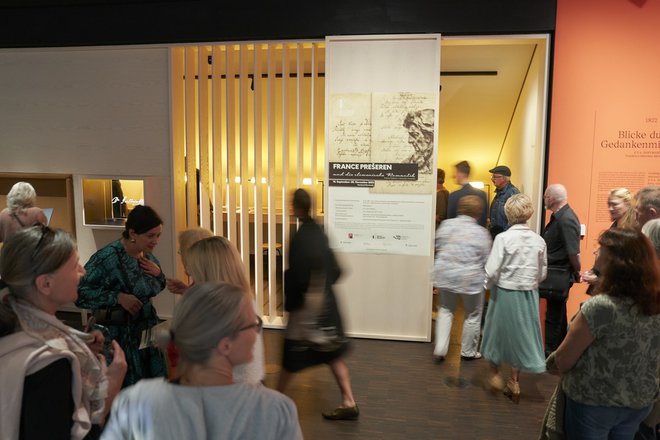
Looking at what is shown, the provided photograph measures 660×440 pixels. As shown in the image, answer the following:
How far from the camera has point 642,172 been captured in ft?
16.1

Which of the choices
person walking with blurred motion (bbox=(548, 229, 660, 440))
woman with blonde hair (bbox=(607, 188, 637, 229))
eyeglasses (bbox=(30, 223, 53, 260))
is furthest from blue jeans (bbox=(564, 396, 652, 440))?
woman with blonde hair (bbox=(607, 188, 637, 229))

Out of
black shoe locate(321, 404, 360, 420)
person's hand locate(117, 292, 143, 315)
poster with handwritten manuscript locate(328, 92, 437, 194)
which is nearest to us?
person's hand locate(117, 292, 143, 315)

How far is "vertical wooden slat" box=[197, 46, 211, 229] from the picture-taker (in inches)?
230

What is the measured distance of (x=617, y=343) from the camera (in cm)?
210

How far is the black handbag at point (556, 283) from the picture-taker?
456cm

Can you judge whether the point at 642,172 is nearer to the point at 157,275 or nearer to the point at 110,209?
the point at 157,275

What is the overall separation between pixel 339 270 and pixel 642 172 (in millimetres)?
3424

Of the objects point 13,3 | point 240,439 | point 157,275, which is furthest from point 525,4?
point 13,3

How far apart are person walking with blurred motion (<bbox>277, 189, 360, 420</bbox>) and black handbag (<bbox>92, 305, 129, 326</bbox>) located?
3.46 ft

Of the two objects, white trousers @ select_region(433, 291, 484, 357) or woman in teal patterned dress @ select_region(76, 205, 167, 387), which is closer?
woman in teal patterned dress @ select_region(76, 205, 167, 387)

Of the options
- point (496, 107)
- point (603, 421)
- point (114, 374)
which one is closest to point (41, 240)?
point (114, 374)

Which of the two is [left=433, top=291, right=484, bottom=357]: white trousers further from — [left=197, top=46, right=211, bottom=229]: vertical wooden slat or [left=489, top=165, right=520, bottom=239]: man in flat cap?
[left=197, top=46, right=211, bottom=229]: vertical wooden slat

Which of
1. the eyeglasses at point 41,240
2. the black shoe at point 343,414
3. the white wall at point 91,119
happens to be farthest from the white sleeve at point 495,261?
the white wall at point 91,119

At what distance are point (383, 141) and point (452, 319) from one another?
6.29ft
